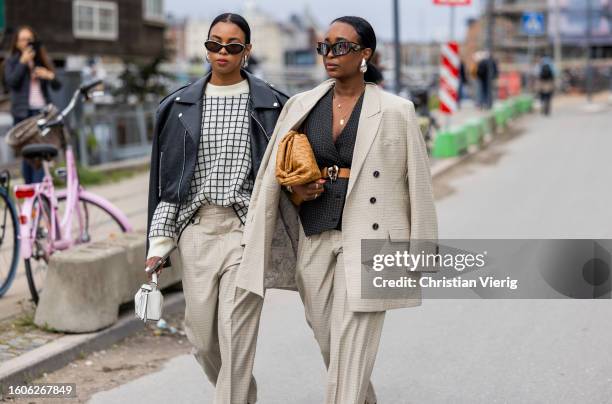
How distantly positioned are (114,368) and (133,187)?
8.28 metres

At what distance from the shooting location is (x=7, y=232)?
7926mm

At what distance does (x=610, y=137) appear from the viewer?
22.5 metres

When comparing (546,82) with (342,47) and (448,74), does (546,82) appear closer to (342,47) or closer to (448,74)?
(448,74)

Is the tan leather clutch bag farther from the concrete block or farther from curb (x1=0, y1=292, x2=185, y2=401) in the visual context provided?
the concrete block

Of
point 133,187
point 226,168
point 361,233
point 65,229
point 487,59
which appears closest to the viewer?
point 361,233

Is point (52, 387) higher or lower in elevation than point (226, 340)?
lower

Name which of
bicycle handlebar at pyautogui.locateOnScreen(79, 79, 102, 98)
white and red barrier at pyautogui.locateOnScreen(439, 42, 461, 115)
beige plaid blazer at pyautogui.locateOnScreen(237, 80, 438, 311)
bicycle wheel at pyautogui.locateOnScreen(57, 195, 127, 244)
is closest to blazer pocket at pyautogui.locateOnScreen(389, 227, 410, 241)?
beige plaid blazer at pyautogui.locateOnScreen(237, 80, 438, 311)

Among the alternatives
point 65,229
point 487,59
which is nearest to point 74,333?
point 65,229

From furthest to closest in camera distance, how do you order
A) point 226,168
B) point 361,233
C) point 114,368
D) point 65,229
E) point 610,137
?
point 610,137 → point 65,229 → point 114,368 → point 226,168 → point 361,233

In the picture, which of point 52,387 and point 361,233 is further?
point 52,387

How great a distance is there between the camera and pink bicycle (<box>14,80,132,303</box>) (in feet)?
22.8

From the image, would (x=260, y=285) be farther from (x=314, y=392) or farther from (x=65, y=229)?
(x=65, y=229)

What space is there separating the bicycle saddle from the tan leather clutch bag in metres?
3.38

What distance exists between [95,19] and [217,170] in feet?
102
